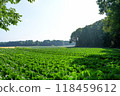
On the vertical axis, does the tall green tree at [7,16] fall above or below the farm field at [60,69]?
above

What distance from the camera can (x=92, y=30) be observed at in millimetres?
73812

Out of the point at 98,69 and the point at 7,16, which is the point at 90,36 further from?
the point at 98,69

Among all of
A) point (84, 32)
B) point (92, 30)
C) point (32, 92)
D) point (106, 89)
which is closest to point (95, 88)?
point (106, 89)

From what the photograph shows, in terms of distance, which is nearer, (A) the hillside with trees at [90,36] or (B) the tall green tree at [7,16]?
(B) the tall green tree at [7,16]

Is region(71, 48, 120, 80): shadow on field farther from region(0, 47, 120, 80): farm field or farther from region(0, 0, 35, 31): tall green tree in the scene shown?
region(0, 0, 35, 31): tall green tree

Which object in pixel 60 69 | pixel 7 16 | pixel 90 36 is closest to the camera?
pixel 60 69

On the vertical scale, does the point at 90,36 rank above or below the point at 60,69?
above

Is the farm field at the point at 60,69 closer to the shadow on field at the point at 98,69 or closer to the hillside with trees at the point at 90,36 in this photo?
the shadow on field at the point at 98,69

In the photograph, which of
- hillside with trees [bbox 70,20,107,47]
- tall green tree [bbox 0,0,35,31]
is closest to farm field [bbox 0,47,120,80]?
tall green tree [bbox 0,0,35,31]

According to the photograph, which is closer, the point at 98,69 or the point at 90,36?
the point at 98,69

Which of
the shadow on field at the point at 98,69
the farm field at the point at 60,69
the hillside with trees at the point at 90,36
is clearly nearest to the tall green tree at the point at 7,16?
the farm field at the point at 60,69

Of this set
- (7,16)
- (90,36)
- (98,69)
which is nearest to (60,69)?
(98,69)

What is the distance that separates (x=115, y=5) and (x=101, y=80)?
56.6ft

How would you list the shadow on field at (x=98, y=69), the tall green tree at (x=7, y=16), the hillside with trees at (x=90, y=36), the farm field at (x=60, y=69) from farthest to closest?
the hillside with trees at (x=90, y=36)
the tall green tree at (x=7, y=16)
the farm field at (x=60, y=69)
the shadow on field at (x=98, y=69)
